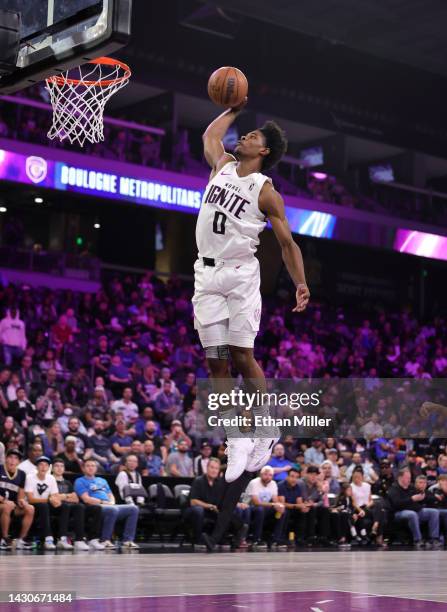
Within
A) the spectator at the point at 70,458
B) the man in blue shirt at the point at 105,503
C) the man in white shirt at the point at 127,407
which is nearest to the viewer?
the man in blue shirt at the point at 105,503

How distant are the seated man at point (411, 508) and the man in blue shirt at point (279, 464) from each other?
164cm

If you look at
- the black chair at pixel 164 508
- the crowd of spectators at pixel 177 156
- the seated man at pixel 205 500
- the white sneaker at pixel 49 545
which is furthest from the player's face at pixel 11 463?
the crowd of spectators at pixel 177 156

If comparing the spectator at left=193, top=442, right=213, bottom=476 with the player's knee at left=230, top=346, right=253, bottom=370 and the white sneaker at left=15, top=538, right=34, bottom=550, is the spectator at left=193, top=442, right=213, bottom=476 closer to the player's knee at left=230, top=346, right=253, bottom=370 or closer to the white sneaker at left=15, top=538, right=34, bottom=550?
the white sneaker at left=15, top=538, right=34, bottom=550

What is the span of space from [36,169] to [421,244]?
476 inches

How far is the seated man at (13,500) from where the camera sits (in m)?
11.5

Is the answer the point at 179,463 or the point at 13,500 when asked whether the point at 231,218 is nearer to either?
the point at 13,500

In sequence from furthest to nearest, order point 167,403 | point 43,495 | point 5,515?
point 167,403 → point 43,495 → point 5,515

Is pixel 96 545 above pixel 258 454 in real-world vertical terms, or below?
below

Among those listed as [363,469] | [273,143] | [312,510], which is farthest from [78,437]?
[273,143]

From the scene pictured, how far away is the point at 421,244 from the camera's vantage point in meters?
27.8

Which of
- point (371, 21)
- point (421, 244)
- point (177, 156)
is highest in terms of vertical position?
point (371, 21)

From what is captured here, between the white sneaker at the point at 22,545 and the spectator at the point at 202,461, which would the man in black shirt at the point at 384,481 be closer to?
the spectator at the point at 202,461

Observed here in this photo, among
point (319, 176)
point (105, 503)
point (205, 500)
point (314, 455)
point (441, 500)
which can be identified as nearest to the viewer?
point (105, 503)

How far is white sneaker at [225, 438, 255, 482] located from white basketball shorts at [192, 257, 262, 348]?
1.77ft
